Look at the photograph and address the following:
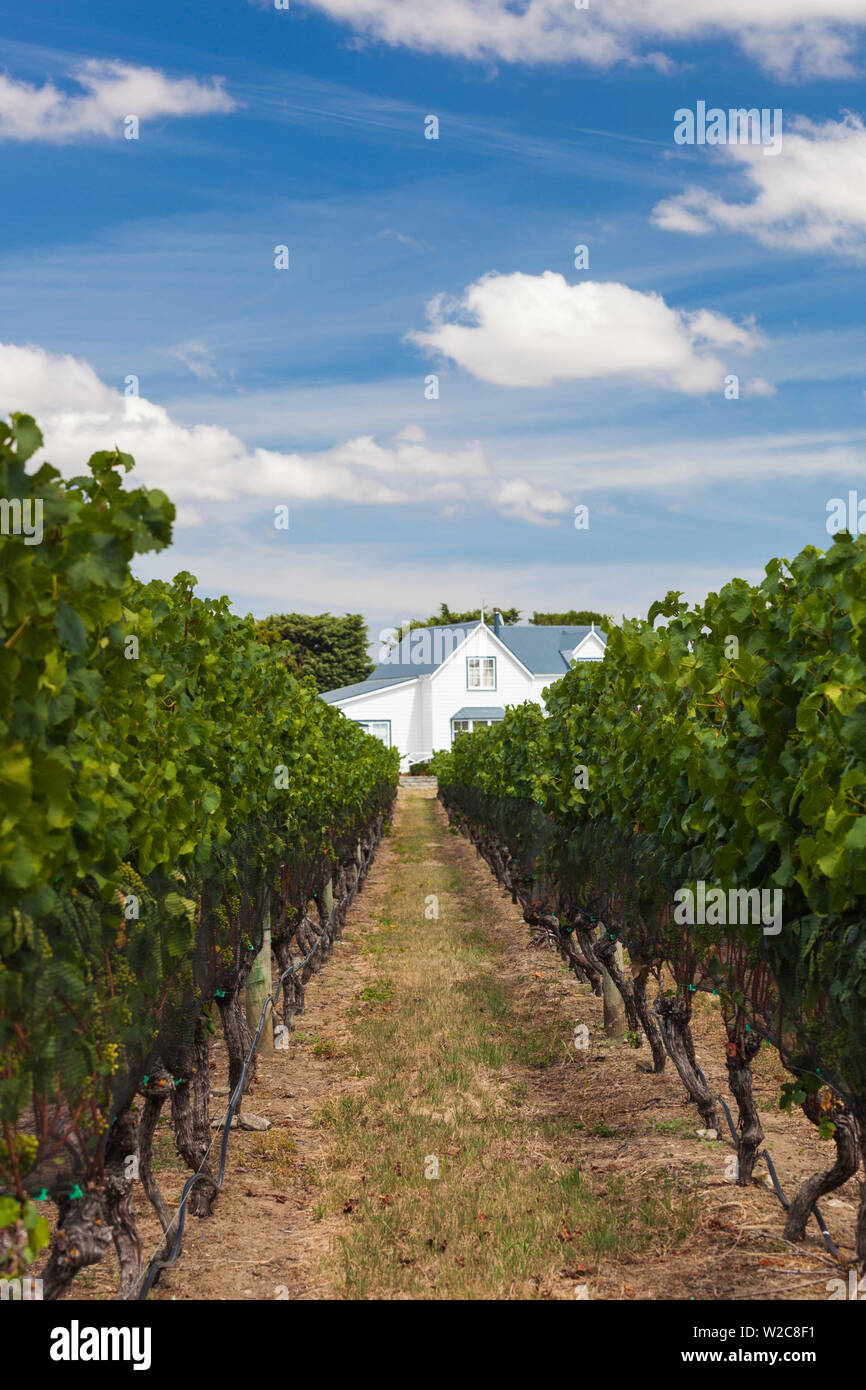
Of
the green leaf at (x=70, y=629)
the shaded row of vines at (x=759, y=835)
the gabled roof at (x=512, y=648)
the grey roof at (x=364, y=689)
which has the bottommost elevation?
the shaded row of vines at (x=759, y=835)

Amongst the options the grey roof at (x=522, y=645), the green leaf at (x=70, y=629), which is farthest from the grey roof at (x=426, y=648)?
the green leaf at (x=70, y=629)

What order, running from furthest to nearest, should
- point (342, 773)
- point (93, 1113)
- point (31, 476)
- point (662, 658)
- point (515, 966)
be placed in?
point (342, 773) < point (515, 966) < point (662, 658) < point (93, 1113) < point (31, 476)

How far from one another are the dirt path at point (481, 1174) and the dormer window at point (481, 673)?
4260cm

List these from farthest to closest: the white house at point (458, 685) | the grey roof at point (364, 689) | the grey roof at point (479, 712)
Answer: the grey roof at point (364, 689) < the white house at point (458, 685) < the grey roof at point (479, 712)

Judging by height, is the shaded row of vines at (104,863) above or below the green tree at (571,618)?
below

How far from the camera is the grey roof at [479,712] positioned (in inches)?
2078

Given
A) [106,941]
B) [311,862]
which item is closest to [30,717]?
[106,941]

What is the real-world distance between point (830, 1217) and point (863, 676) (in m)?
3.41

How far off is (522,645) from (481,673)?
397 cm

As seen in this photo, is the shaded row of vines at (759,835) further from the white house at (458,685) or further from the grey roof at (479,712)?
the white house at (458,685)

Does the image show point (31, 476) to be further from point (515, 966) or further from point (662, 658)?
point (515, 966)


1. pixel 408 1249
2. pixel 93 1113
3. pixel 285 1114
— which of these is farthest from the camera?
pixel 285 1114

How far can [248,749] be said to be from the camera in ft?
25.8

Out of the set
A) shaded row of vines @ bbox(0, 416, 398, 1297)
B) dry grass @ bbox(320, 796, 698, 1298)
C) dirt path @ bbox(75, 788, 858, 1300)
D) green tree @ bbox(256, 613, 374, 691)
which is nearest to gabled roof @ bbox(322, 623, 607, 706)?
green tree @ bbox(256, 613, 374, 691)
